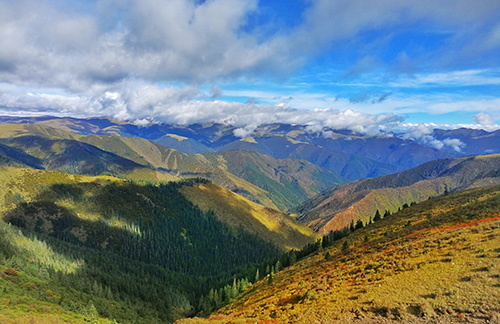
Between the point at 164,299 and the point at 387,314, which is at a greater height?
the point at 387,314

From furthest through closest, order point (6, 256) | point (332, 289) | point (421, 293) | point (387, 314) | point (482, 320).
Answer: point (6, 256) → point (332, 289) → point (421, 293) → point (387, 314) → point (482, 320)

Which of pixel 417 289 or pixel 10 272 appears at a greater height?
pixel 417 289

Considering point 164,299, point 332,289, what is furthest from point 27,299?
point 332,289

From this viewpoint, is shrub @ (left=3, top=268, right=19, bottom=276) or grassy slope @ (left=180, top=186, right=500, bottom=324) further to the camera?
shrub @ (left=3, top=268, right=19, bottom=276)

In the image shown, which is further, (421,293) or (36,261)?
(36,261)

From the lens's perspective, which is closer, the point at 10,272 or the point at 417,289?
the point at 417,289

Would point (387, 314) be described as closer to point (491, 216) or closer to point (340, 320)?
point (340, 320)

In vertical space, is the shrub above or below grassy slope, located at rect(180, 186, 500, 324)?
below

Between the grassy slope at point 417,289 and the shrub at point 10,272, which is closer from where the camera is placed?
the grassy slope at point 417,289

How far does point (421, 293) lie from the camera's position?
32.2m

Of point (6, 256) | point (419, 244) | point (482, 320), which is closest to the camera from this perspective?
point (482, 320)

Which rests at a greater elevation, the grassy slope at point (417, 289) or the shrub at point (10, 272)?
the grassy slope at point (417, 289)

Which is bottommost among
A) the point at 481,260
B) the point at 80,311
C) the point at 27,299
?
the point at 80,311

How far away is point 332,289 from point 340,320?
1219 cm
